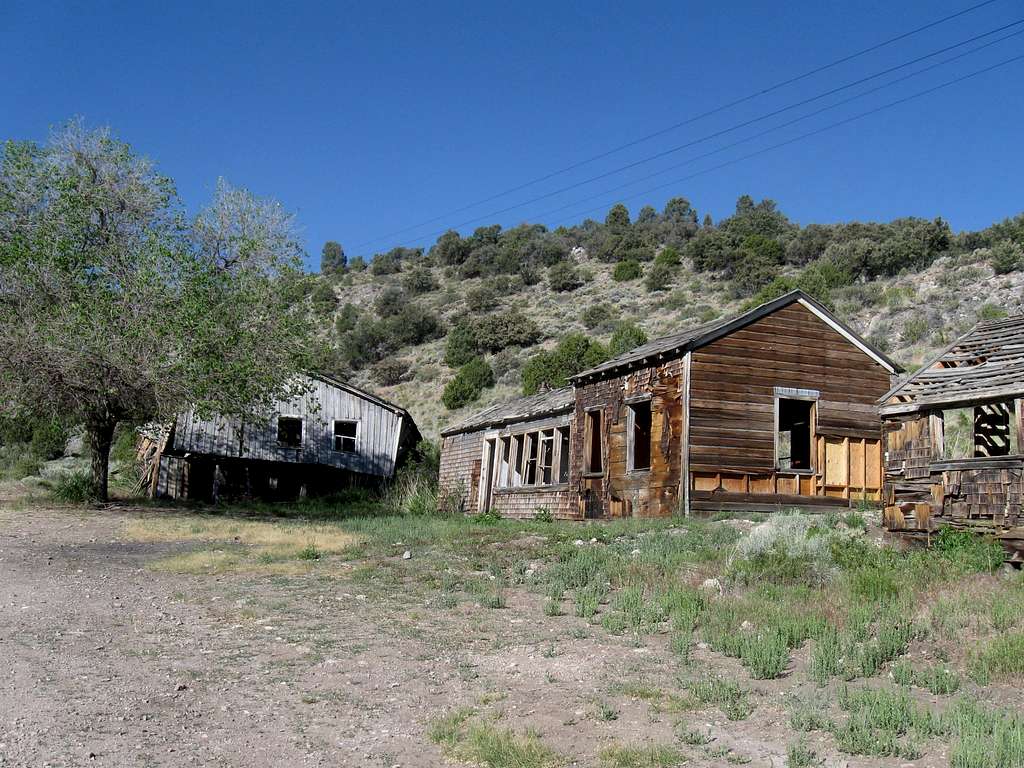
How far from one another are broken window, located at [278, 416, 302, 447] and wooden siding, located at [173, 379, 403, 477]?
20 cm

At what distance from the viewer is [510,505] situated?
27984 millimetres

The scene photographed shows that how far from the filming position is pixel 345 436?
36.4 meters

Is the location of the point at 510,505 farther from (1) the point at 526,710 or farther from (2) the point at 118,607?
(1) the point at 526,710

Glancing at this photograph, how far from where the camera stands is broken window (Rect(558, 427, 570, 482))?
25797mm

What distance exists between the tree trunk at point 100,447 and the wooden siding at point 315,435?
29.2ft

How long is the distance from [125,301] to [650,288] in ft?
146

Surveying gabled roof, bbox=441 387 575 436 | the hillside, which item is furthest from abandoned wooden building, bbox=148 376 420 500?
the hillside

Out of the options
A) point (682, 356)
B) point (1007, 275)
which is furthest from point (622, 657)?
point (1007, 275)

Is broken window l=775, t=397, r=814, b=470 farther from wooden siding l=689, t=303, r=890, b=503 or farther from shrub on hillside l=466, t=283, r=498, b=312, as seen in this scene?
shrub on hillside l=466, t=283, r=498, b=312

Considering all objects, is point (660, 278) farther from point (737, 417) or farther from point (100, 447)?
point (100, 447)

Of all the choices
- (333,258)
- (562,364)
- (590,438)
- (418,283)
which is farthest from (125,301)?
(333,258)

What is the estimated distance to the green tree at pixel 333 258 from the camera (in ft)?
308

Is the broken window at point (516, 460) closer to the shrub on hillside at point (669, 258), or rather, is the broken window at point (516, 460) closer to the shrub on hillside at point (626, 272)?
the shrub on hillside at point (669, 258)

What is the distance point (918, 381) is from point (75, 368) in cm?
1640
